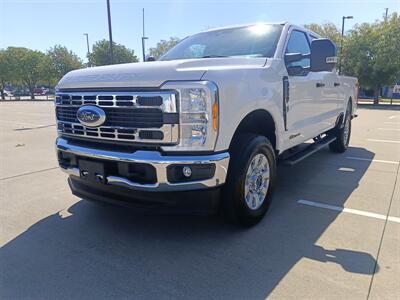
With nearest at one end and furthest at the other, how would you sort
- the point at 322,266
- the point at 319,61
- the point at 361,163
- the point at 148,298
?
the point at 148,298
the point at 322,266
the point at 319,61
the point at 361,163

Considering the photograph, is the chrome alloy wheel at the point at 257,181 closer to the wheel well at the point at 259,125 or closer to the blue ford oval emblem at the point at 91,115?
the wheel well at the point at 259,125

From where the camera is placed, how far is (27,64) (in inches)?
1874

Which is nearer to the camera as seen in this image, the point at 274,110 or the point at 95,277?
the point at 95,277

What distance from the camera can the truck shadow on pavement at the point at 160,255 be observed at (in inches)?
101

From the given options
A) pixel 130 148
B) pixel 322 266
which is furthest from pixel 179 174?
pixel 322 266

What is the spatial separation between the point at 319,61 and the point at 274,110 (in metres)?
0.97

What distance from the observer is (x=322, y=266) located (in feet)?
9.30

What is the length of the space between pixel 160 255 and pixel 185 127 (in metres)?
1.14

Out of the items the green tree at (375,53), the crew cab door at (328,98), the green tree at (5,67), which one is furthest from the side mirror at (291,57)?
the green tree at (5,67)

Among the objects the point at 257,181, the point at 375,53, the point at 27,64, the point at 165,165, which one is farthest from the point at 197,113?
the point at 27,64

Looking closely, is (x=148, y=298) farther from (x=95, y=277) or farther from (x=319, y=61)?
(x=319, y=61)

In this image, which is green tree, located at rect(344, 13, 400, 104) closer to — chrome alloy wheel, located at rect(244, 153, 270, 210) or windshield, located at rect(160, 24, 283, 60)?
windshield, located at rect(160, 24, 283, 60)

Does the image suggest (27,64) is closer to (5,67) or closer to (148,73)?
(5,67)

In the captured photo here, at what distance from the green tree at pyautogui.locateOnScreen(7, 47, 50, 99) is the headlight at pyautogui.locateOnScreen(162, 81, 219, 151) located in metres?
51.0
